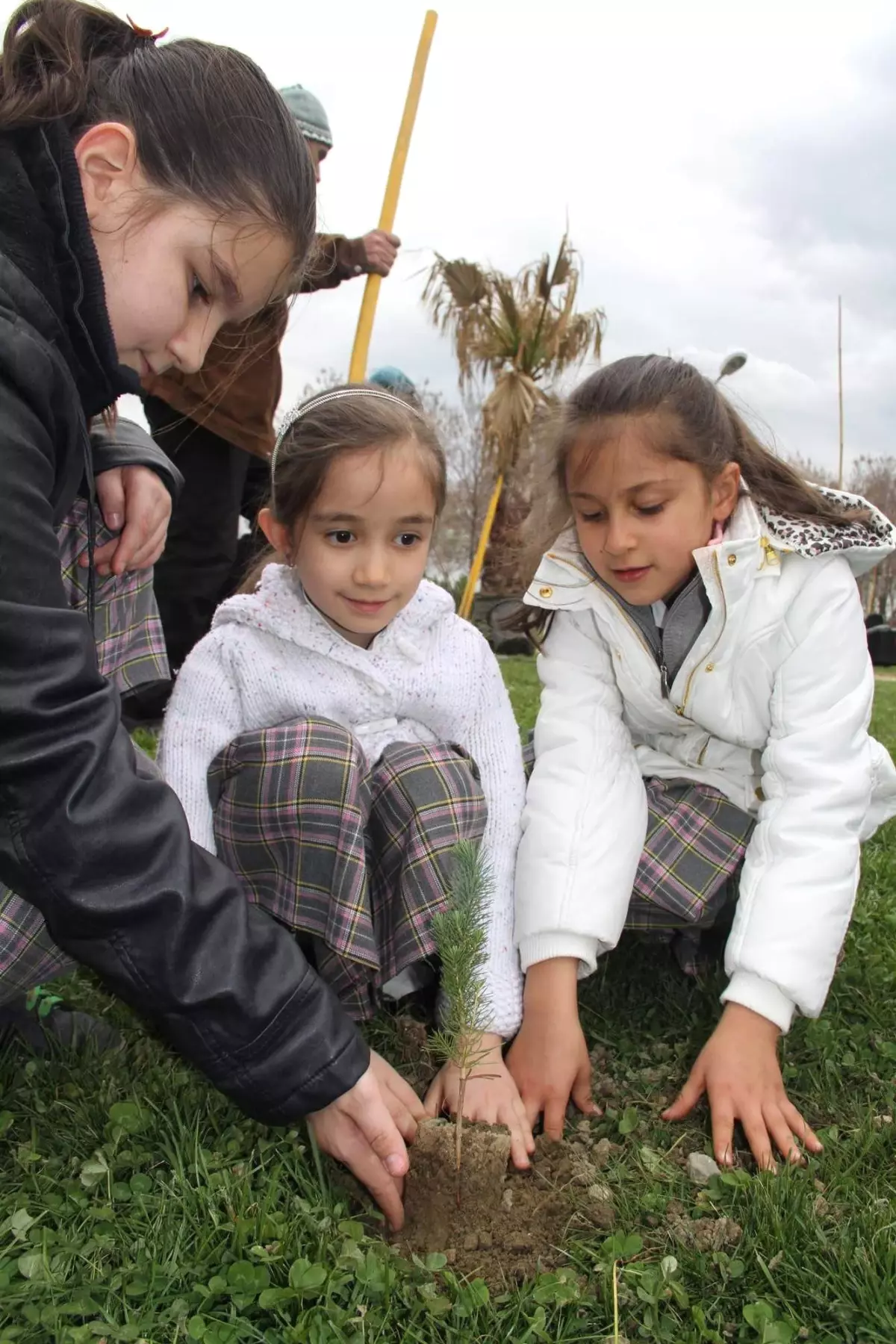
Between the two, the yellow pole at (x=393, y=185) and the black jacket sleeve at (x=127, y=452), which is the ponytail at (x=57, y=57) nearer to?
the black jacket sleeve at (x=127, y=452)

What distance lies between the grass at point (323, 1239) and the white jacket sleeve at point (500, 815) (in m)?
0.27

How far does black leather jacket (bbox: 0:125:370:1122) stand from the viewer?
1.37m

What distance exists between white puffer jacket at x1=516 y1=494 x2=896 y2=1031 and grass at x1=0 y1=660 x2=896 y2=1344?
0.31 meters

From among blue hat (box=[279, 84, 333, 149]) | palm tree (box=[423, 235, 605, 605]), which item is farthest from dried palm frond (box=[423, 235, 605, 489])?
blue hat (box=[279, 84, 333, 149])

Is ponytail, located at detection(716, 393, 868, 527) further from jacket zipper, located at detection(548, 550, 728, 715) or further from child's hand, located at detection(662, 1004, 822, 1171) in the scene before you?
child's hand, located at detection(662, 1004, 822, 1171)

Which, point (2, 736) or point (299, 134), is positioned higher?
point (299, 134)

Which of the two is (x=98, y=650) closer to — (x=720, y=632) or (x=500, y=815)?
(x=500, y=815)

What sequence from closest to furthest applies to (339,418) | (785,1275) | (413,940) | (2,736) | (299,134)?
(2,736) → (785,1275) → (299,134) → (413,940) → (339,418)

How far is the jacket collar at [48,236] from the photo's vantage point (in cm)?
150

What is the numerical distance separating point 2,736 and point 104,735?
13 cm

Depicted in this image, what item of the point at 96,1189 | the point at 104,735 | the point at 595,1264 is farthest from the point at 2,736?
the point at 595,1264

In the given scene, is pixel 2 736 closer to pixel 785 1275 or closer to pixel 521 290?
pixel 785 1275

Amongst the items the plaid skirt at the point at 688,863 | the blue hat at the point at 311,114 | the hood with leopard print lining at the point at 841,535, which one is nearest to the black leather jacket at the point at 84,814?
the plaid skirt at the point at 688,863

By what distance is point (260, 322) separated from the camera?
2.38 meters
